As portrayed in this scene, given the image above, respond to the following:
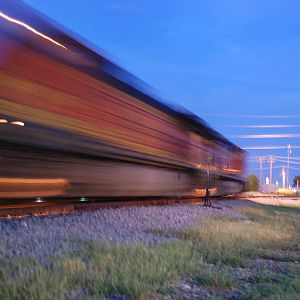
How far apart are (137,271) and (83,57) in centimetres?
417

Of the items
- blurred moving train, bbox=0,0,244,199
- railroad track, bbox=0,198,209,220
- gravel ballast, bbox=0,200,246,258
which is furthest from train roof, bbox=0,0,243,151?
gravel ballast, bbox=0,200,246,258

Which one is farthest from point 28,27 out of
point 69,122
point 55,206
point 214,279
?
point 214,279

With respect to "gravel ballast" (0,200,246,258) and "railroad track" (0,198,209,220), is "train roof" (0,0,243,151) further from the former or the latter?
"gravel ballast" (0,200,246,258)

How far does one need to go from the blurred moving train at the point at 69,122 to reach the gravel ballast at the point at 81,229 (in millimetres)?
467

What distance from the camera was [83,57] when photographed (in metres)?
8.27

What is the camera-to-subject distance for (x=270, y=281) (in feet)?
19.3

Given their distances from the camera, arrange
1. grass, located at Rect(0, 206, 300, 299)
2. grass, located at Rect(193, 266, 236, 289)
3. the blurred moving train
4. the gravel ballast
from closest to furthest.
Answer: grass, located at Rect(0, 206, 300, 299) → grass, located at Rect(193, 266, 236, 289) → the gravel ballast → the blurred moving train

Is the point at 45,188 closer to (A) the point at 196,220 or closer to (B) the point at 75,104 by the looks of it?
Result: (B) the point at 75,104

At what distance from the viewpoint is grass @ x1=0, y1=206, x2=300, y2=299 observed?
14.8 ft

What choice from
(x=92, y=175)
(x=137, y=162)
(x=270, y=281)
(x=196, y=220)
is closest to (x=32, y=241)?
(x=92, y=175)

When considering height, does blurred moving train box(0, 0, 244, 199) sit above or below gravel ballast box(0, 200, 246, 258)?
above

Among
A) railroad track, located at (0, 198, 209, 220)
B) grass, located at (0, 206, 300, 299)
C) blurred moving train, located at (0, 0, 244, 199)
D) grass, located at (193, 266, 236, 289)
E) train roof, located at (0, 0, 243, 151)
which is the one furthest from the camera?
railroad track, located at (0, 198, 209, 220)

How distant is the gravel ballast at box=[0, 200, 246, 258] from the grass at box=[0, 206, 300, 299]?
0.36 m

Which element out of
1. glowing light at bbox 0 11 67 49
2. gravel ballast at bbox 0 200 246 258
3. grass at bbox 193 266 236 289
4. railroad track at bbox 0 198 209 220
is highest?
glowing light at bbox 0 11 67 49
